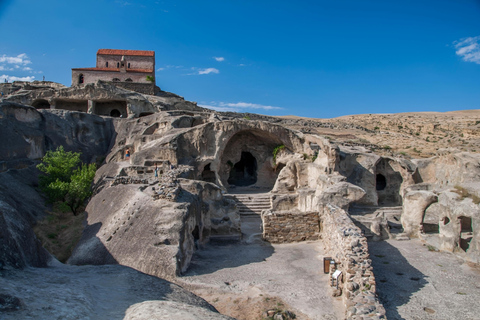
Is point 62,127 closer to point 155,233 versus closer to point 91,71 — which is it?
point 91,71

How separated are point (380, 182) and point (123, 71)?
2566 cm

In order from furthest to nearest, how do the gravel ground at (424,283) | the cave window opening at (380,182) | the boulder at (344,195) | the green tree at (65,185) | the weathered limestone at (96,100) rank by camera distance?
the weathered limestone at (96,100)
the cave window opening at (380,182)
the green tree at (65,185)
the boulder at (344,195)
the gravel ground at (424,283)

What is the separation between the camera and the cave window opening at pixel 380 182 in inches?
780

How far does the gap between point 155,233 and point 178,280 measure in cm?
149

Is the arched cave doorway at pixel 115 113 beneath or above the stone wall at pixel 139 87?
beneath

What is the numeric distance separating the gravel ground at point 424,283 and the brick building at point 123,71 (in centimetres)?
2672

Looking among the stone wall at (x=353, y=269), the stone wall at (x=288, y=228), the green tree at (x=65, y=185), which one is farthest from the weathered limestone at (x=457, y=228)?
the green tree at (x=65, y=185)

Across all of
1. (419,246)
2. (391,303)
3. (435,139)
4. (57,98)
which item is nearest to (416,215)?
(419,246)

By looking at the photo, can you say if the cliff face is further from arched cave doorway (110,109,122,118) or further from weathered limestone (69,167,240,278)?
arched cave doorway (110,109,122,118)

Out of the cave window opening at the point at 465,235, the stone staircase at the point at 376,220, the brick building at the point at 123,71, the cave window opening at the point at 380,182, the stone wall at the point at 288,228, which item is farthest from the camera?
the brick building at the point at 123,71

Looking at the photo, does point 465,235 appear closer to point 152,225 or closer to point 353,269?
point 353,269

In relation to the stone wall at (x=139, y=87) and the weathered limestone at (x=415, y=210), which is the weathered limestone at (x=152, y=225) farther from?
the stone wall at (x=139, y=87)

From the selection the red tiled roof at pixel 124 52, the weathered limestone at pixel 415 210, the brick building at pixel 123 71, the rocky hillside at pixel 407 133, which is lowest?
the weathered limestone at pixel 415 210

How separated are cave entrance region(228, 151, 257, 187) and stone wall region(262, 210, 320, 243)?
41.0 ft
